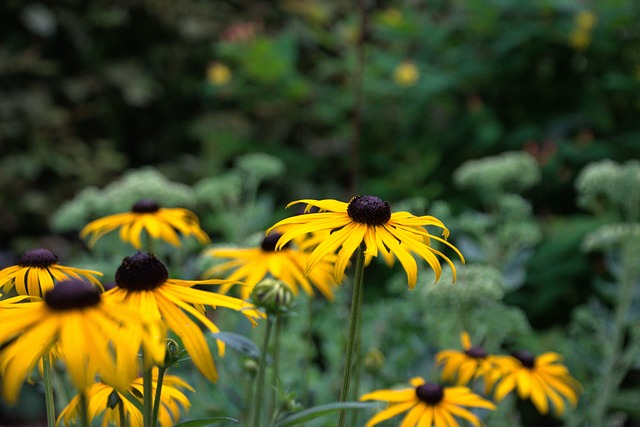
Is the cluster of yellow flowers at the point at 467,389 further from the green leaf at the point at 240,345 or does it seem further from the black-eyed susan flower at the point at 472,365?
the green leaf at the point at 240,345

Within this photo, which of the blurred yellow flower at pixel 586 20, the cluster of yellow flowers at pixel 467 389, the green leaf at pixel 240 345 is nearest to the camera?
the green leaf at pixel 240 345

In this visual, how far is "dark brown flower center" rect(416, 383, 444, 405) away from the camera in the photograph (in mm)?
737

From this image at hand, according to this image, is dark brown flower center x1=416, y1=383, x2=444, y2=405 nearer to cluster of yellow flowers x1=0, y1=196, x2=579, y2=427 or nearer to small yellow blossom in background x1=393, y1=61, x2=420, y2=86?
cluster of yellow flowers x1=0, y1=196, x2=579, y2=427

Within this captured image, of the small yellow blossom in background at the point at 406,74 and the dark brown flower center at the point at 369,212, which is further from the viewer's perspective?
the small yellow blossom in background at the point at 406,74

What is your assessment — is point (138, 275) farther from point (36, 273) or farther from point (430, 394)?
point (430, 394)

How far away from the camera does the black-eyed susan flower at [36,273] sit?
23.1 inches

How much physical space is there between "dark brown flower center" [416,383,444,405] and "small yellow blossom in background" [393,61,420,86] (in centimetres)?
188

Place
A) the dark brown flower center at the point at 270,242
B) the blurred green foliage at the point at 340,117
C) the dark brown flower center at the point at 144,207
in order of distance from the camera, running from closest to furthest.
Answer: the dark brown flower center at the point at 270,242 → the dark brown flower center at the point at 144,207 → the blurred green foliage at the point at 340,117

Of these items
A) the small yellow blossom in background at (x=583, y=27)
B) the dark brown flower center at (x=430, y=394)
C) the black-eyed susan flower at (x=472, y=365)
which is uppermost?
the small yellow blossom in background at (x=583, y=27)

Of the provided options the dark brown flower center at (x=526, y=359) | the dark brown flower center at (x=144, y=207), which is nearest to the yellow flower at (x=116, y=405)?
the dark brown flower center at (x=144, y=207)

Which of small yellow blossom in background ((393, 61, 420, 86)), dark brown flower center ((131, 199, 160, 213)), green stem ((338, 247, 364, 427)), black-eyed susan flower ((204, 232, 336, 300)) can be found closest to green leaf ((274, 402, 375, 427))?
green stem ((338, 247, 364, 427))

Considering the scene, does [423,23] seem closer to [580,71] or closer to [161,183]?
[580,71]

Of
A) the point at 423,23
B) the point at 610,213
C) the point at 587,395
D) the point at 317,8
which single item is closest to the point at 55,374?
the point at 587,395

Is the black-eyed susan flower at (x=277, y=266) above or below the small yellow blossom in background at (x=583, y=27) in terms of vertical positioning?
below
